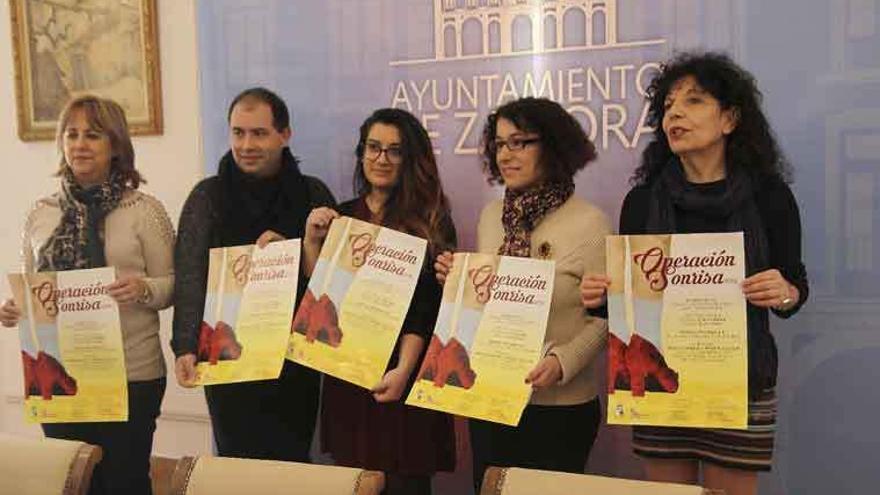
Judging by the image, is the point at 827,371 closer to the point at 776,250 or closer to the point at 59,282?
the point at 776,250

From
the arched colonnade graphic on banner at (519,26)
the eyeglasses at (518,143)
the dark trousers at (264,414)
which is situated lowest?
the dark trousers at (264,414)

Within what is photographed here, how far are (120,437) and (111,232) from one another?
0.66 meters

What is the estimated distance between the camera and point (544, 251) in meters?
2.30

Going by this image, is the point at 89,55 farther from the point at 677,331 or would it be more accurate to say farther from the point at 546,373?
the point at 677,331

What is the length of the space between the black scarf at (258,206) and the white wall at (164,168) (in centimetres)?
91

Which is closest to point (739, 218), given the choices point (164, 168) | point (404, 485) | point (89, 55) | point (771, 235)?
point (771, 235)

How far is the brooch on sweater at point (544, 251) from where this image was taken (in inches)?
90.7

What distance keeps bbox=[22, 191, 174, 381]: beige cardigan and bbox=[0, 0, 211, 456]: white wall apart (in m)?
0.79

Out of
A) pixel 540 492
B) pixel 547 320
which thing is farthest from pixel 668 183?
pixel 540 492

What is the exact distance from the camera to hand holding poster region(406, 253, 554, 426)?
2.21 meters

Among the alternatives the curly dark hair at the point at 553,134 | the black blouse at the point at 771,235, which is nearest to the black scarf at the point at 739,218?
the black blouse at the point at 771,235

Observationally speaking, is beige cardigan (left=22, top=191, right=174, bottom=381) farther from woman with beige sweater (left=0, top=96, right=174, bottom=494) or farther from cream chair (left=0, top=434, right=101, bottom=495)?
cream chair (left=0, top=434, right=101, bottom=495)

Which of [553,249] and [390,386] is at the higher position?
[553,249]

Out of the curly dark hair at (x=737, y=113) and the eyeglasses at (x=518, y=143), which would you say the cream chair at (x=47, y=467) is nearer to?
the eyeglasses at (x=518, y=143)
